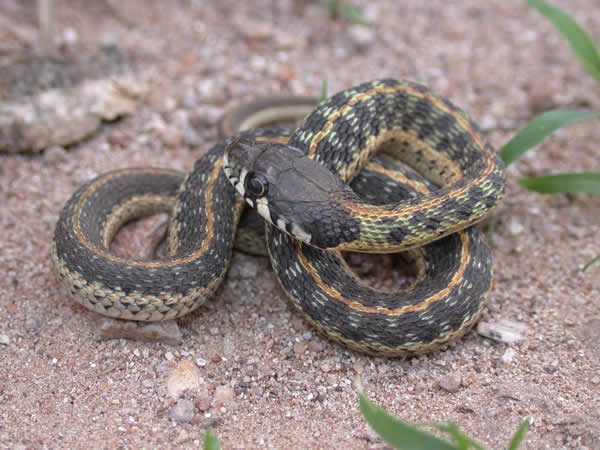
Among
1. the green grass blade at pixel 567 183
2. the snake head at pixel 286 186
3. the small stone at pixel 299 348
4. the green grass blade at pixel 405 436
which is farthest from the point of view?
the green grass blade at pixel 567 183

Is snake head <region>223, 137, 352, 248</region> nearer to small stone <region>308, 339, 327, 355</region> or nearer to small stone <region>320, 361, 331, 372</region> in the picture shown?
small stone <region>308, 339, 327, 355</region>

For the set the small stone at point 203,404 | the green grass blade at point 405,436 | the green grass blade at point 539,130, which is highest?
the green grass blade at point 539,130

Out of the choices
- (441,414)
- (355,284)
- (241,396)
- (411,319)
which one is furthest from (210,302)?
(441,414)

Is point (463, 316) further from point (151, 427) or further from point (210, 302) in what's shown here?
point (151, 427)

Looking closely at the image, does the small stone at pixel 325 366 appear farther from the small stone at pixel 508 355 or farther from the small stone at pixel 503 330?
the small stone at pixel 508 355

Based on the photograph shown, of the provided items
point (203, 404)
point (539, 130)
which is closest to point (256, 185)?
point (203, 404)

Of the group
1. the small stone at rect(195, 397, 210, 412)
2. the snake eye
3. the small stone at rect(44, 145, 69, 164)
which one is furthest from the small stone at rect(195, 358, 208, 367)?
the small stone at rect(44, 145, 69, 164)

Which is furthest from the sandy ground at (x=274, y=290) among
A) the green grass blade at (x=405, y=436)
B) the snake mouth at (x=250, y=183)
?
the snake mouth at (x=250, y=183)
